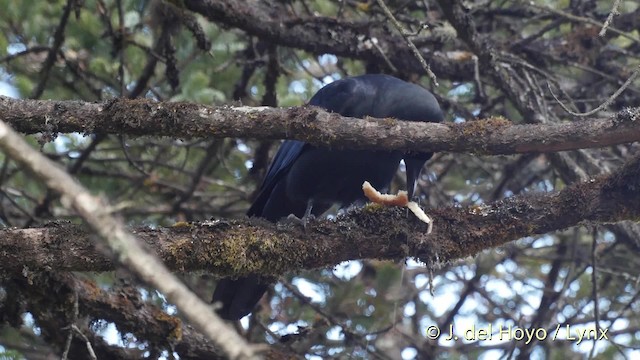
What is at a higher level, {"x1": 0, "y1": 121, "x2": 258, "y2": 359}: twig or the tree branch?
{"x1": 0, "y1": 121, "x2": 258, "y2": 359}: twig

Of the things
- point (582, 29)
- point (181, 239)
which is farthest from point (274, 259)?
point (582, 29)

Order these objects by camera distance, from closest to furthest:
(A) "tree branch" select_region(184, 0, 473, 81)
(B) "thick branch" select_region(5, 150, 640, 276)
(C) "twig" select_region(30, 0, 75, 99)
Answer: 1. (B) "thick branch" select_region(5, 150, 640, 276)
2. (C) "twig" select_region(30, 0, 75, 99)
3. (A) "tree branch" select_region(184, 0, 473, 81)

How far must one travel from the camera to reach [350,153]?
4.80 metres

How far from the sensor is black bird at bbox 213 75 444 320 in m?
4.73

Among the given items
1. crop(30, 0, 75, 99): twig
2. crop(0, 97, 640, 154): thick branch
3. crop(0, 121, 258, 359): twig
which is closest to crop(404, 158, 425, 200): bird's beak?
crop(0, 97, 640, 154): thick branch

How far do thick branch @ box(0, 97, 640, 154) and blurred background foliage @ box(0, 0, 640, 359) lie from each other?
1270mm

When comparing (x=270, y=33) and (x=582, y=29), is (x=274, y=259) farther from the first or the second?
(x=582, y=29)

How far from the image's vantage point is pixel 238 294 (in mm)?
4680

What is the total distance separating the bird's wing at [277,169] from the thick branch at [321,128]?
130 cm

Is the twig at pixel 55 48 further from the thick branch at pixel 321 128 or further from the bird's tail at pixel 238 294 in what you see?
the bird's tail at pixel 238 294

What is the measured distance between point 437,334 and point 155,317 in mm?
2116

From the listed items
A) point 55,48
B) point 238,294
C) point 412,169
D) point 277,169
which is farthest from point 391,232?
point 55,48

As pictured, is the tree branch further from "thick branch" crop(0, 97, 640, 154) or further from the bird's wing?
"thick branch" crop(0, 97, 640, 154)

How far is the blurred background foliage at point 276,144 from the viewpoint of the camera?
17.5 feet
